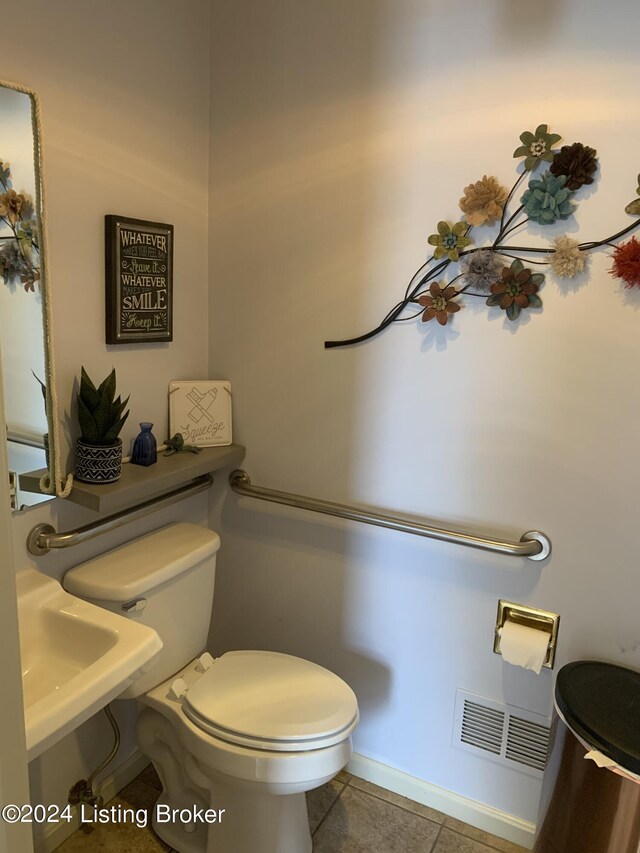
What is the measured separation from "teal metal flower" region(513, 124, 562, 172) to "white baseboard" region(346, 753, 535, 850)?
168cm

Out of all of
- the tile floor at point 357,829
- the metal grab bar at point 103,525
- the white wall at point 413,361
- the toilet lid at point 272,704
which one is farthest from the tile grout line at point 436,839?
the metal grab bar at point 103,525

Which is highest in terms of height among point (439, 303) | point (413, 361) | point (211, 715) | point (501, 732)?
point (439, 303)

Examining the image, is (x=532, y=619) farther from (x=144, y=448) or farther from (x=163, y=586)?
(x=144, y=448)

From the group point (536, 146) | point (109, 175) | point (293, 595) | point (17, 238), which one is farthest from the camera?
point (293, 595)

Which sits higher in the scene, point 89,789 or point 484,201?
point 484,201

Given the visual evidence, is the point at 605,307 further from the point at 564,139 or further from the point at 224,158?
the point at 224,158

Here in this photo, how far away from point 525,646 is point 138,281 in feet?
4.37

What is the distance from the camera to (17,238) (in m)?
1.30

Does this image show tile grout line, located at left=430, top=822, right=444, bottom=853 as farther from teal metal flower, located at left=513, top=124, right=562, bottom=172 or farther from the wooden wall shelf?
teal metal flower, located at left=513, top=124, right=562, bottom=172

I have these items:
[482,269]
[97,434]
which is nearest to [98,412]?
[97,434]

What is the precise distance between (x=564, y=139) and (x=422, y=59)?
400 mm

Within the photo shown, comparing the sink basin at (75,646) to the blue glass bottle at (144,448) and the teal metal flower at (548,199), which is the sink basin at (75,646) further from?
the teal metal flower at (548,199)

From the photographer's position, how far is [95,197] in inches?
58.4

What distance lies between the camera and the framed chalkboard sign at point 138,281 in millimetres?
1539
